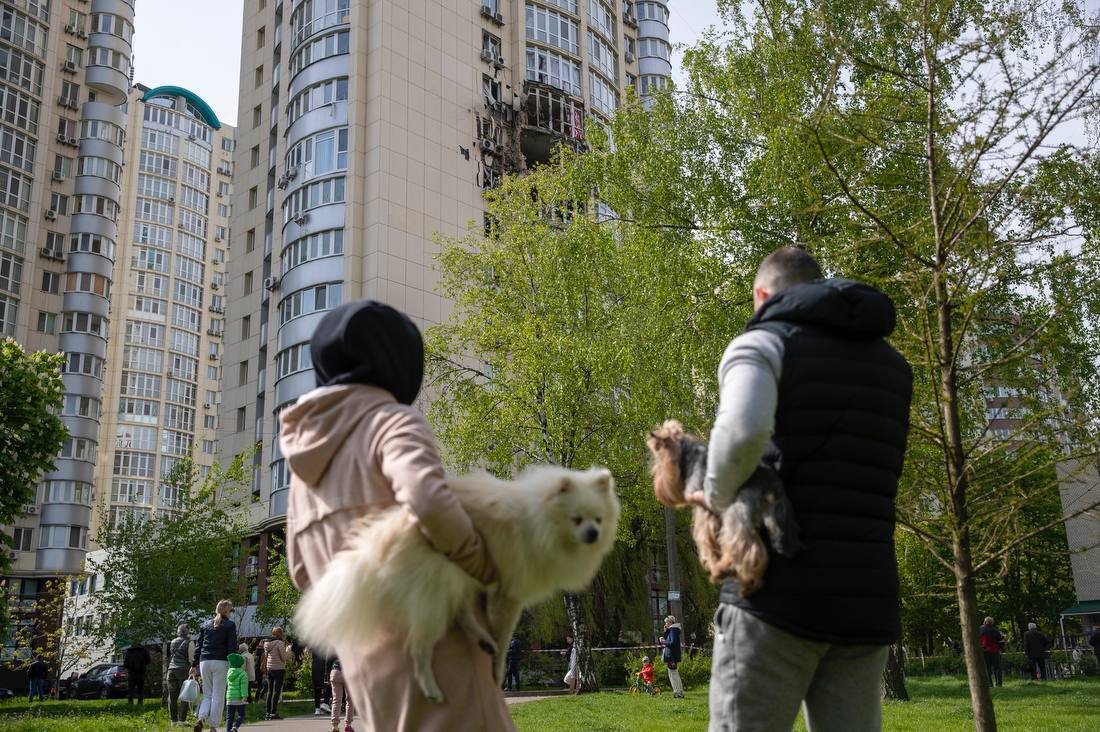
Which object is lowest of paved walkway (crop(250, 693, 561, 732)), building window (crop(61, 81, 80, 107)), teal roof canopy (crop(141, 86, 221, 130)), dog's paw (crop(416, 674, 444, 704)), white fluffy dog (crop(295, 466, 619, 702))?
paved walkway (crop(250, 693, 561, 732))

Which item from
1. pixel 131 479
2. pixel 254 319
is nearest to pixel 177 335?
pixel 131 479

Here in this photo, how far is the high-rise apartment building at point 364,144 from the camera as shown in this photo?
4647 cm

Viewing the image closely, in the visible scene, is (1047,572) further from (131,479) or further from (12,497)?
(131,479)

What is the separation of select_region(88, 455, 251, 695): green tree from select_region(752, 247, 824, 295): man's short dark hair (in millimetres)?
36477

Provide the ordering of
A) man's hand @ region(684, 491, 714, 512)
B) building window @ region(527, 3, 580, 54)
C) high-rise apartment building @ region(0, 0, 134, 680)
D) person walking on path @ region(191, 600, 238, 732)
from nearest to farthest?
man's hand @ region(684, 491, 714, 512), person walking on path @ region(191, 600, 238, 732), building window @ region(527, 3, 580, 54), high-rise apartment building @ region(0, 0, 134, 680)

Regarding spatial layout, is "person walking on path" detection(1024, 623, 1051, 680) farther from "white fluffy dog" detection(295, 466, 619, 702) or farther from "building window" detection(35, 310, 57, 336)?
"building window" detection(35, 310, 57, 336)

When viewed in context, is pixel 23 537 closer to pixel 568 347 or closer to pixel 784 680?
pixel 568 347

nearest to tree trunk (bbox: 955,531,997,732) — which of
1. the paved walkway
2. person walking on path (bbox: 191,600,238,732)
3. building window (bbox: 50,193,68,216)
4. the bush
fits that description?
person walking on path (bbox: 191,600,238,732)

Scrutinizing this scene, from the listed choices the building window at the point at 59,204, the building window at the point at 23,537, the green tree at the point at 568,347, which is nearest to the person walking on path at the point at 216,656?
the green tree at the point at 568,347

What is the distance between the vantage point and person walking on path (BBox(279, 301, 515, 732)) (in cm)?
270

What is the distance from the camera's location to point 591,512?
3.18 m

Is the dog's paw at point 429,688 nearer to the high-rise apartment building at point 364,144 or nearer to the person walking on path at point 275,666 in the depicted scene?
the person walking on path at point 275,666

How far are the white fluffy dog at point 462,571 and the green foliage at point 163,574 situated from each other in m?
36.3

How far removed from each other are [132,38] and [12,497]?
63001mm
